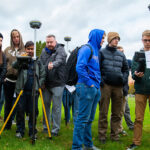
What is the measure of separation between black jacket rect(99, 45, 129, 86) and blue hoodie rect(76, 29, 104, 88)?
86cm

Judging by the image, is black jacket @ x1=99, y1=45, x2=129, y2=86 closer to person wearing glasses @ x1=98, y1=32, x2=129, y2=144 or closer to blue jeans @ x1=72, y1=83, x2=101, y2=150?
person wearing glasses @ x1=98, y1=32, x2=129, y2=144

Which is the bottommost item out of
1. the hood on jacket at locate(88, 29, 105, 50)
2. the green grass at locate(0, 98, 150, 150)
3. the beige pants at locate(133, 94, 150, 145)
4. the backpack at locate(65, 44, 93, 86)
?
the green grass at locate(0, 98, 150, 150)

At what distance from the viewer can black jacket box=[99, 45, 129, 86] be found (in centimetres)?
495

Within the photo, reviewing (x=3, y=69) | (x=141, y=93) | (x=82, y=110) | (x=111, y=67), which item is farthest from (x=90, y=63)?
(x=3, y=69)

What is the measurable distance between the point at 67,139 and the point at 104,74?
1.75 metres

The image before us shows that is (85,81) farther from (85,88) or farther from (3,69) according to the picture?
(3,69)

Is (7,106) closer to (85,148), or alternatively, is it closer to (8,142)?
(8,142)

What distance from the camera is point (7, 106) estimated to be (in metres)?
5.63

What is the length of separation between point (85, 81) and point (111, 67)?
4.53 feet

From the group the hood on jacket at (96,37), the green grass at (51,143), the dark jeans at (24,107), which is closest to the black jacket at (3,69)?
the dark jeans at (24,107)

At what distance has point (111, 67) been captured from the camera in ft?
16.4

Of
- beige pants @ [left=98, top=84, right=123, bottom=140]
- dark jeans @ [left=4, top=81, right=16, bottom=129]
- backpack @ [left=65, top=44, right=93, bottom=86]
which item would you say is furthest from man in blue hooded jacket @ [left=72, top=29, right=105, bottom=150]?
dark jeans @ [left=4, top=81, right=16, bottom=129]

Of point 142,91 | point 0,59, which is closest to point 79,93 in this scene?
point 142,91

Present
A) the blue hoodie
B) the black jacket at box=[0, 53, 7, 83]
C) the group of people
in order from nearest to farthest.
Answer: the blue hoodie → the group of people → the black jacket at box=[0, 53, 7, 83]
